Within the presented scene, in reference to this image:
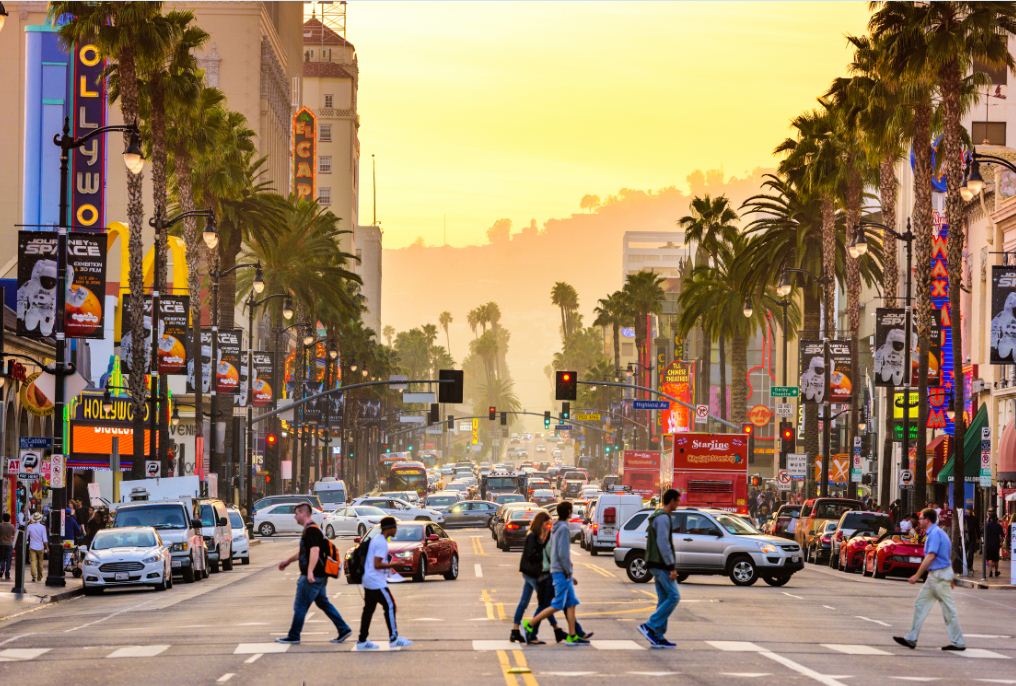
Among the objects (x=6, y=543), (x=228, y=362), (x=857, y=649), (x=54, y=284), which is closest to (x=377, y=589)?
(x=857, y=649)

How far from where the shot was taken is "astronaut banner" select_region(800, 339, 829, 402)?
62250 mm

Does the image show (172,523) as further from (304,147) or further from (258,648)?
(304,147)

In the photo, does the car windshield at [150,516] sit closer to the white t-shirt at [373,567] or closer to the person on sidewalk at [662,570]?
the white t-shirt at [373,567]

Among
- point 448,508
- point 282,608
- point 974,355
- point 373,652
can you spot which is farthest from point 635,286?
point 373,652

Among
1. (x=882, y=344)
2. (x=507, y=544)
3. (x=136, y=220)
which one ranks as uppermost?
(x=136, y=220)

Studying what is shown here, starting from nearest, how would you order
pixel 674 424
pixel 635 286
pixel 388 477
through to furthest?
pixel 674 424 < pixel 388 477 < pixel 635 286

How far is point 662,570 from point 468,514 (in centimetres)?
5611

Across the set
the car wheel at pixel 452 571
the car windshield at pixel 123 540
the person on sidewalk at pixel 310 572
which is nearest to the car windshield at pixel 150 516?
the car windshield at pixel 123 540

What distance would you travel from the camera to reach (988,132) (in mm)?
88812

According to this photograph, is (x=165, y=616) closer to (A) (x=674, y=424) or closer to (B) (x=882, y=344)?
(B) (x=882, y=344)

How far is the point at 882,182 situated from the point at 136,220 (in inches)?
974

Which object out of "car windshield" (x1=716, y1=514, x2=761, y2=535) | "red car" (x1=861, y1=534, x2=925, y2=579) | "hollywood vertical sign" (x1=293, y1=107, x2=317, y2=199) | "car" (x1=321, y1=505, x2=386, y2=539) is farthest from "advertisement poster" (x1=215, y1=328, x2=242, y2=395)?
"hollywood vertical sign" (x1=293, y1=107, x2=317, y2=199)

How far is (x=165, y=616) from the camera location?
29.2 metres

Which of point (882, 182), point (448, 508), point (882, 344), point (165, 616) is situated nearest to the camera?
point (165, 616)
